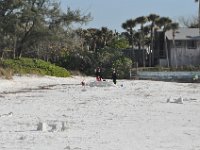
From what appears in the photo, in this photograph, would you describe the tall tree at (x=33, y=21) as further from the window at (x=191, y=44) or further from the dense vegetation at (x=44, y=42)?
the window at (x=191, y=44)

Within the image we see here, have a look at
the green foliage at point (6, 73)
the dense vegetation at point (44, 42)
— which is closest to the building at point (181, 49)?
the dense vegetation at point (44, 42)

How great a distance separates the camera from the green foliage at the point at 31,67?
4315cm

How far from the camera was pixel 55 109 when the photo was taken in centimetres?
1989

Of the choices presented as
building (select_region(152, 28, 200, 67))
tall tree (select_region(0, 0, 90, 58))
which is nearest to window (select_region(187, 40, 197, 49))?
building (select_region(152, 28, 200, 67))

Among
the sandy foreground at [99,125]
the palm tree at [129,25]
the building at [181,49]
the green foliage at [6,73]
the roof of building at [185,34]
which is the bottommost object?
the sandy foreground at [99,125]

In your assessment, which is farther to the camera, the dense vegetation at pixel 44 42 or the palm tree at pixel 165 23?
the palm tree at pixel 165 23

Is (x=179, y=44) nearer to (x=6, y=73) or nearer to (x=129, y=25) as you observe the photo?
(x=129, y=25)

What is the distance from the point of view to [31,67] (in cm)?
4491

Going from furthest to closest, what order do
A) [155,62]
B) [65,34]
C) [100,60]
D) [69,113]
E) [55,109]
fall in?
[155,62], [100,60], [65,34], [55,109], [69,113]

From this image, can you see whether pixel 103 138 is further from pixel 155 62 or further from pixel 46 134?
pixel 155 62

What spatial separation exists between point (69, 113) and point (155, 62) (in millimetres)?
56915

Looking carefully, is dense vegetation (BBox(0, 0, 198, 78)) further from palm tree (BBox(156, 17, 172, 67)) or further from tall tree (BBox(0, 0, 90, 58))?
palm tree (BBox(156, 17, 172, 67))

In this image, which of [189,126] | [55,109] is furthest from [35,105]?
[189,126]

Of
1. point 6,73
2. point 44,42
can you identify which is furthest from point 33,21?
point 6,73
